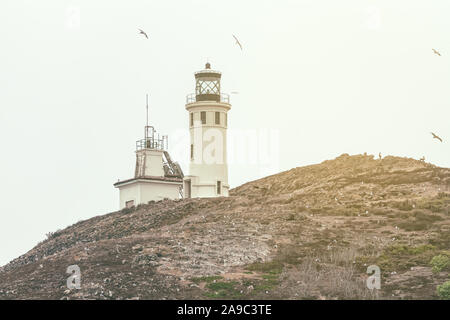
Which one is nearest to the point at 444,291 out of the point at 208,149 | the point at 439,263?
the point at 439,263

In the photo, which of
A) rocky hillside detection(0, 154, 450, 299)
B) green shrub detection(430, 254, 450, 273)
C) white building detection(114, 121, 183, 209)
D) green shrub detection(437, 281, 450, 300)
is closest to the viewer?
green shrub detection(437, 281, 450, 300)

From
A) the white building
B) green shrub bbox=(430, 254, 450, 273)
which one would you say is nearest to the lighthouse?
the white building

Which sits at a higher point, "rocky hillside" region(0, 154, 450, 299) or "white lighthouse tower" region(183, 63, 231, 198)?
"white lighthouse tower" region(183, 63, 231, 198)

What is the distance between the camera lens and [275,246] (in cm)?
6147

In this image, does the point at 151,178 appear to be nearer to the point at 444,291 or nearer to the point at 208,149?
the point at 208,149

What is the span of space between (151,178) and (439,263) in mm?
25834

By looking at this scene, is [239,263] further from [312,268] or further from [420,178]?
[420,178]

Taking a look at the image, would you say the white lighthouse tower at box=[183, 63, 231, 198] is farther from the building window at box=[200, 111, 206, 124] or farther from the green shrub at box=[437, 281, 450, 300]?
the green shrub at box=[437, 281, 450, 300]

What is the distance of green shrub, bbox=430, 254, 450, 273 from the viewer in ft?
188

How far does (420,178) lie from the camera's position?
240 ft

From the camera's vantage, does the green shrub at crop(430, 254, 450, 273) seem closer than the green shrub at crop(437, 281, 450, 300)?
No
